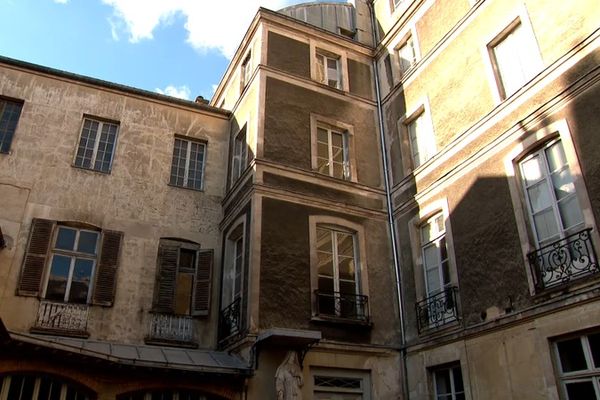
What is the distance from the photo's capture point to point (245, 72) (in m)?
13.8

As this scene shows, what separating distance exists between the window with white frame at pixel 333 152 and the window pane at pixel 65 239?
213 inches

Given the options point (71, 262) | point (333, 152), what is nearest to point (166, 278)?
point (71, 262)

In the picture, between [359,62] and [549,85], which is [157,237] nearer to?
[359,62]

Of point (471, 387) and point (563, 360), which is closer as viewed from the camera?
point (563, 360)

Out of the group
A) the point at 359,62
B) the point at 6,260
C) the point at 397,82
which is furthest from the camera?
the point at 359,62

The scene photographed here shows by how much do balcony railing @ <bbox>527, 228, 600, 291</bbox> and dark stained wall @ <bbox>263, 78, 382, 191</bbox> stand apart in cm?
484

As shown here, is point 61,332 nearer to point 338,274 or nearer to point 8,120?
point 8,120

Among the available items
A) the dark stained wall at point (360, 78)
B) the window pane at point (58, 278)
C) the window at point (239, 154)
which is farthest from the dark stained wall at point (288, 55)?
the window pane at point (58, 278)

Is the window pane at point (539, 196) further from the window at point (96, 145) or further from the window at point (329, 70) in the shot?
the window at point (96, 145)

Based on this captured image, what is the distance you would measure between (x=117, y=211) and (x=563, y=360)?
29.2 feet

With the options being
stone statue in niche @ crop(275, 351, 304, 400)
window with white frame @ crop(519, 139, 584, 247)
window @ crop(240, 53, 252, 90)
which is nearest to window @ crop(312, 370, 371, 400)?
stone statue in niche @ crop(275, 351, 304, 400)

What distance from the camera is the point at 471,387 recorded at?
845cm

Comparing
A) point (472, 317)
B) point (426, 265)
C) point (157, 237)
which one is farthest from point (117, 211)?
point (472, 317)

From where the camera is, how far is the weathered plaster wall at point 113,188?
1036 centimetres
